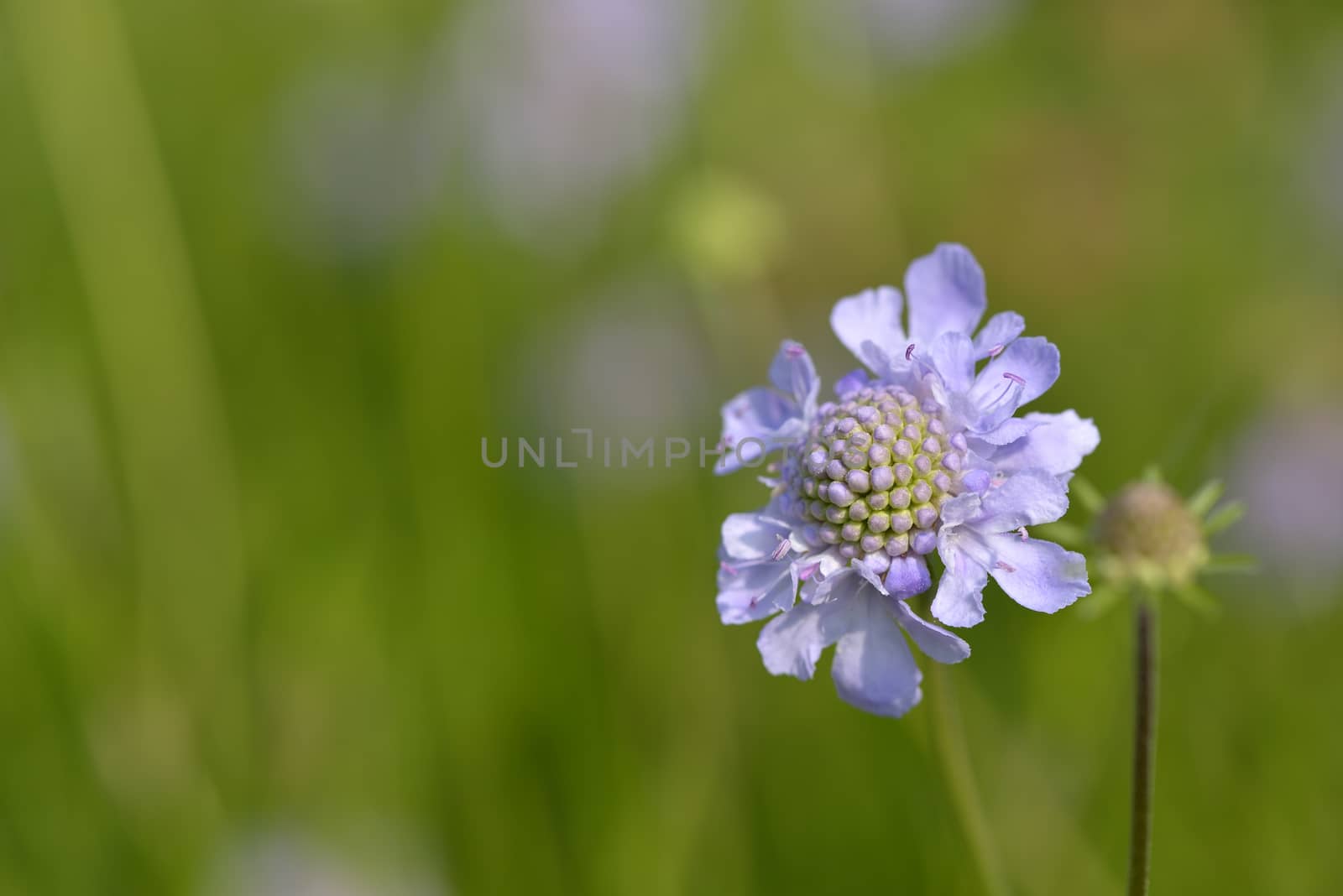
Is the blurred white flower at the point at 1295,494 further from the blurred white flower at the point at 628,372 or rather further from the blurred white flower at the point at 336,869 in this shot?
the blurred white flower at the point at 336,869

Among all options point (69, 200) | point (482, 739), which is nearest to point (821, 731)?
point (482, 739)

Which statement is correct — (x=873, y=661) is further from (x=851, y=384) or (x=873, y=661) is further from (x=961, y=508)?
(x=851, y=384)

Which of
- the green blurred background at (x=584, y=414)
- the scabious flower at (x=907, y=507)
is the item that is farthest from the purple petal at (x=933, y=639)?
the green blurred background at (x=584, y=414)

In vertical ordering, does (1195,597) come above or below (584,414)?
below

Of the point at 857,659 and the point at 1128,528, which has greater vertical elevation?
the point at 1128,528

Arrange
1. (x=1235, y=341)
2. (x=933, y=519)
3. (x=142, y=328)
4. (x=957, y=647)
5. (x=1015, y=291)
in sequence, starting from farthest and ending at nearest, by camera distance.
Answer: (x=1015, y=291) < (x=1235, y=341) < (x=142, y=328) < (x=933, y=519) < (x=957, y=647)

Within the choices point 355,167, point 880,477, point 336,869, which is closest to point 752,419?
point 880,477

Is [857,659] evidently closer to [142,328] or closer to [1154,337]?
[142,328]

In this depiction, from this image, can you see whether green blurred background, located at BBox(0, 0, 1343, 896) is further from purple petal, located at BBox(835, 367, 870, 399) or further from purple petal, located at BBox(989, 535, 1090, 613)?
purple petal, located at BBox(835, 367, 870, 399)

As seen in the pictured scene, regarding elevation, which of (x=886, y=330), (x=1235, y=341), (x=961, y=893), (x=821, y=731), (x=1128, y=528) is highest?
(x=1235, y=341)
